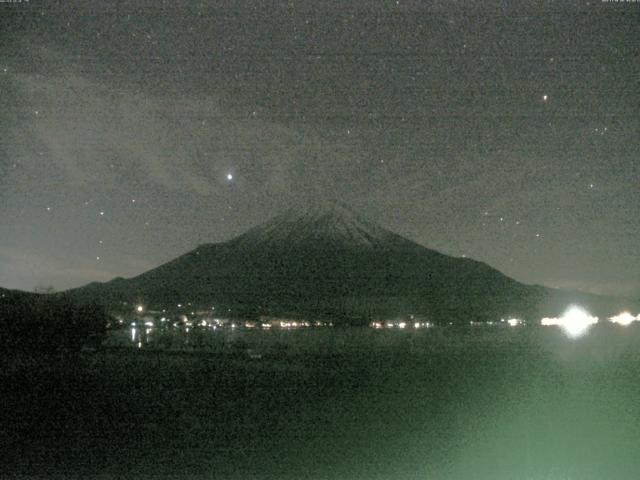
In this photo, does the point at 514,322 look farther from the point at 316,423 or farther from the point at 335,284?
the point at 316,423

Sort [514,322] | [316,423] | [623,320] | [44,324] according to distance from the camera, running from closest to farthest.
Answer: [316,423] < [44,324] < [623,320] < [514,322]

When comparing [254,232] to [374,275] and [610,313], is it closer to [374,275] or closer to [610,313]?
[374,275]

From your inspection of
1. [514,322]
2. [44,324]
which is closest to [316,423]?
[44,324]

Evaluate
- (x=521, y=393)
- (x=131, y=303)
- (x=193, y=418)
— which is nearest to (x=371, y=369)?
(x=521, y=393)

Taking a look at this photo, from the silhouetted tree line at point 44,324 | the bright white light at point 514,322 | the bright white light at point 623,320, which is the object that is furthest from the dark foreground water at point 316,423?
the bright white light at point 514,322

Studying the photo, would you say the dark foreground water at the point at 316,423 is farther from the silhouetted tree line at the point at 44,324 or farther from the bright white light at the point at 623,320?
the bright white light at the point at 623,320

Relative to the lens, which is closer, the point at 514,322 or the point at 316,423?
the point at 316,423
